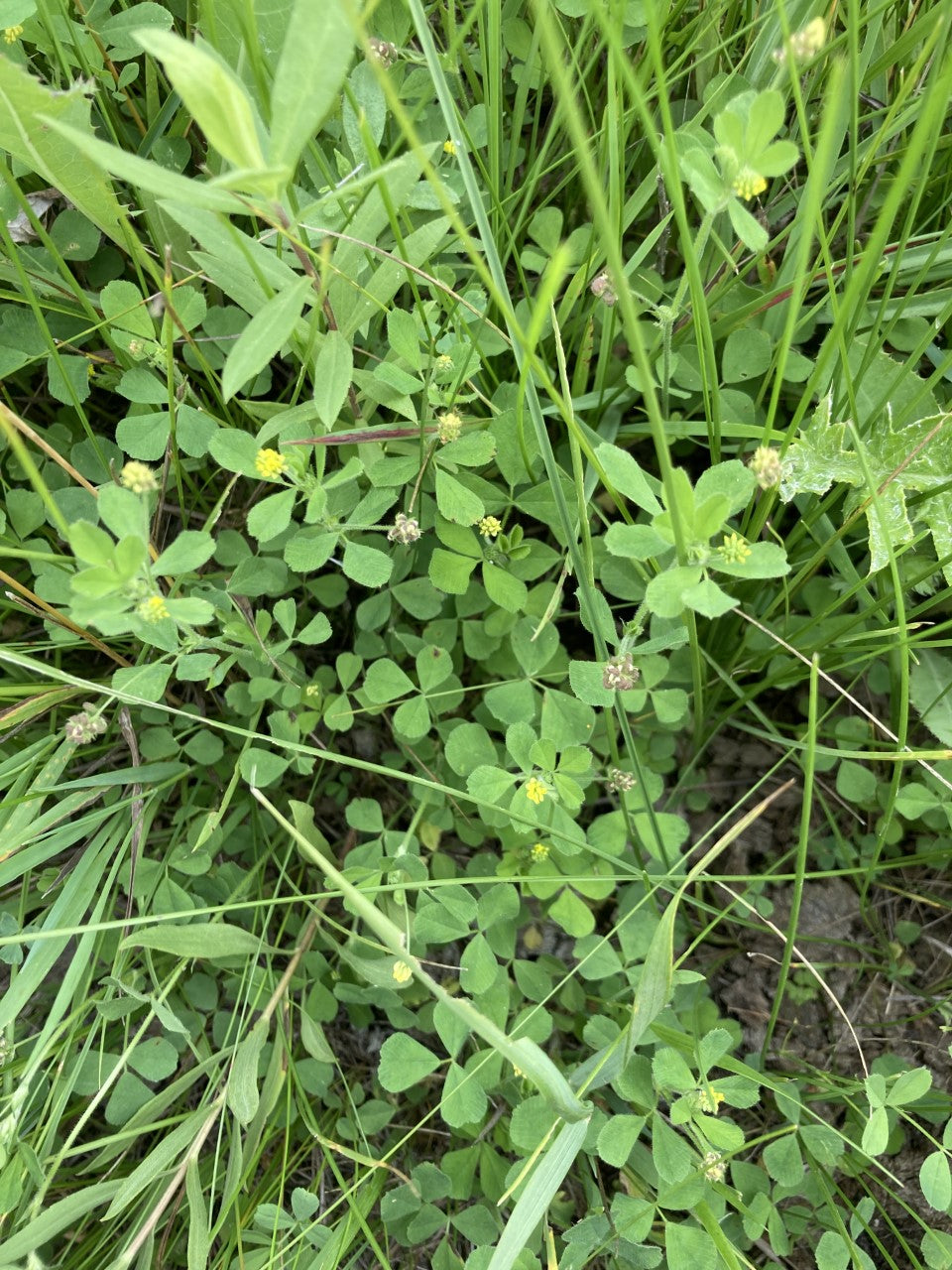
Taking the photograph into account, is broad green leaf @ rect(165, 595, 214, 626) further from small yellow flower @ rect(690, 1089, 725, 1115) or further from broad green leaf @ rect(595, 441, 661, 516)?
small yellow flower @ rect(690, 1089, 725, 1115)

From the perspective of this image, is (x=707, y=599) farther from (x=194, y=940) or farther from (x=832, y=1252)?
(x=832, y=1252)

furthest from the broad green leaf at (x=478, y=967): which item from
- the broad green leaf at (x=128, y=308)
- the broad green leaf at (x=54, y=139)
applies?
the broad green leaf at (x=54, y=139)

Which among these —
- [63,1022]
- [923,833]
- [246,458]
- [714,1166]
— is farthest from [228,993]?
[923,833]

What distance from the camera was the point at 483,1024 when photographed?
114cm

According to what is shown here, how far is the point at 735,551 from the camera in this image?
138cm

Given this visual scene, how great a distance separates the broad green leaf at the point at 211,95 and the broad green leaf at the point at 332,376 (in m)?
0.34

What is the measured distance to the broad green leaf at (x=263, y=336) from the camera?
1.16 meters

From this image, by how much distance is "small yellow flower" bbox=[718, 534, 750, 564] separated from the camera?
1.38 m

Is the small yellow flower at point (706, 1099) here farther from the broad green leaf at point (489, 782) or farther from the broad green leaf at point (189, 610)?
the broad green leaf at point (189, 610)

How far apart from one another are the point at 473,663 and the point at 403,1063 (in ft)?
3.09

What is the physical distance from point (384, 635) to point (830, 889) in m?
1.45

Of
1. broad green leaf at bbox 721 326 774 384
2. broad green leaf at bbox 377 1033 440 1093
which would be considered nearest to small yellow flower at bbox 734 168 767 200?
broad green leaf at bbox 721 326 774 384

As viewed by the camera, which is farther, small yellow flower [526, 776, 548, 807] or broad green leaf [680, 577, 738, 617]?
small yellow flower [526, 776, 548, 807]

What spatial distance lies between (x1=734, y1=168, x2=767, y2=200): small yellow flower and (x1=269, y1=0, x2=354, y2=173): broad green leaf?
1.96ft
